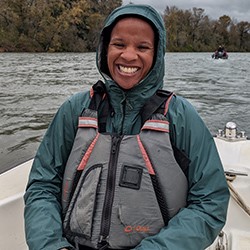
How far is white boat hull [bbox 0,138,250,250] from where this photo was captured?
1861 millimetres

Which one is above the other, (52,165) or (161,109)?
(161,109)

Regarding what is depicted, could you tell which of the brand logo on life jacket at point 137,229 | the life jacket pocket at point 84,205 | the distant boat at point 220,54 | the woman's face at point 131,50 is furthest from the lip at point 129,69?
the distant boat at point 220,54

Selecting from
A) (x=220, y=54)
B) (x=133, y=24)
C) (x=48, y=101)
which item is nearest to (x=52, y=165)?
(x=133, y=24)

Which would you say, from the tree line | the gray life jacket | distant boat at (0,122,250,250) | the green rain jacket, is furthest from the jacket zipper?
the tree line

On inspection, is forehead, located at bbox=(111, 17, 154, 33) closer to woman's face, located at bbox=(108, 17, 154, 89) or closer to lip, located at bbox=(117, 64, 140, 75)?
woman's face, located at bbox=(108, 17, 154, 89)

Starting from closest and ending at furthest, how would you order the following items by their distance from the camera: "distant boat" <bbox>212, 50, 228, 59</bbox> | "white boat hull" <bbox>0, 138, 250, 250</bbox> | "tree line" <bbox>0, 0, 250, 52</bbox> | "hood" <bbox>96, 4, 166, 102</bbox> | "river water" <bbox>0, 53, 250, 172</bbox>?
"hood" <bbox>96, 4, 166, 102</bbox>, "white boat hull" <bbox>0, 138, 250, 250</bbox>, "river water" <bbox>0, 53, 250, 172</bbox>, "distant boat" <bbox>212, 50, 228, 59</bbox>, "tree line" <bbox>0, 0, 250, 52</bbox>

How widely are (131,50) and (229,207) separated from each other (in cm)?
117

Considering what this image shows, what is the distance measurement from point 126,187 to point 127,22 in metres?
0.61

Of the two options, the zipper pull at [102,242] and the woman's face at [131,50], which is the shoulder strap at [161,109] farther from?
the zipper pull at [102,242]

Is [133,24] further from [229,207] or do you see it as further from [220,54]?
[220,54]

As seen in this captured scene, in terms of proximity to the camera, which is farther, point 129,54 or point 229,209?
point 229,209

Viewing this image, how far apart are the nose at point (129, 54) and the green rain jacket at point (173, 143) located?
0.28 feet

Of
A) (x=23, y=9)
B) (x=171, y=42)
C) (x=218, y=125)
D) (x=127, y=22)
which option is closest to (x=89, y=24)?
(x=23, y=9)

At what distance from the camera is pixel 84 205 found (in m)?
1.36
